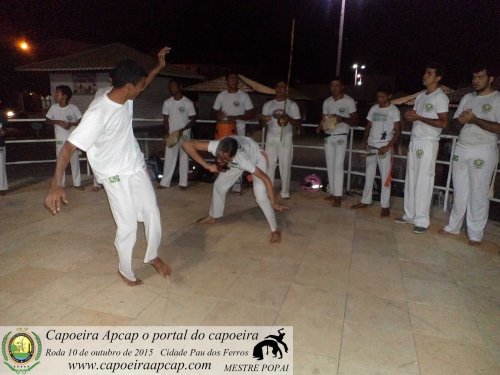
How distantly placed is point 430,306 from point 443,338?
48 centimetres

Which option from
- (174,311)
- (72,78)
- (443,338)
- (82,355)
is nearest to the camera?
(82,355)

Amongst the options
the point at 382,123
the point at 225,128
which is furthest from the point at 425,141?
the point at 225,128

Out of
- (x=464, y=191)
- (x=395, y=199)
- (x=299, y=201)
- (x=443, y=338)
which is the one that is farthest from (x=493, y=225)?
(x=443, y=338)

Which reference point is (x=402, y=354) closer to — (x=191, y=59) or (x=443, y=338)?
(x=443, y=338)

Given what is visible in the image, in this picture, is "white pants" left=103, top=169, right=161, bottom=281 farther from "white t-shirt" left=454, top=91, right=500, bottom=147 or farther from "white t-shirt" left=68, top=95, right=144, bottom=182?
"white t-shirt" left=454, top=91, right=500, bottom=147

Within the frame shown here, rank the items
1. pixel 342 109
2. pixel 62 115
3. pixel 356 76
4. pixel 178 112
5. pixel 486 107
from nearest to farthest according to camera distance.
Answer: pixel 486 107
pixel 342 109
pixel 62 115
pixel 178 112
pixel 356 76

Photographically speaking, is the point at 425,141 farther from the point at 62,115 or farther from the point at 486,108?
the point at 62,115

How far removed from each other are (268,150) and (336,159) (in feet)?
3.91

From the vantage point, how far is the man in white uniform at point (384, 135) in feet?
19.0

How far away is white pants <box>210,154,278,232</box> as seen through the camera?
4.65 metres

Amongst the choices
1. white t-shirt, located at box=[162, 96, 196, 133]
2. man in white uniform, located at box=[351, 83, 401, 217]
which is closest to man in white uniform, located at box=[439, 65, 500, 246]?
man in white uniform, located at box=[351, 83, 401, 217]

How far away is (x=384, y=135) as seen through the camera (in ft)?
19.4

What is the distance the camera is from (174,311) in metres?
3.18
